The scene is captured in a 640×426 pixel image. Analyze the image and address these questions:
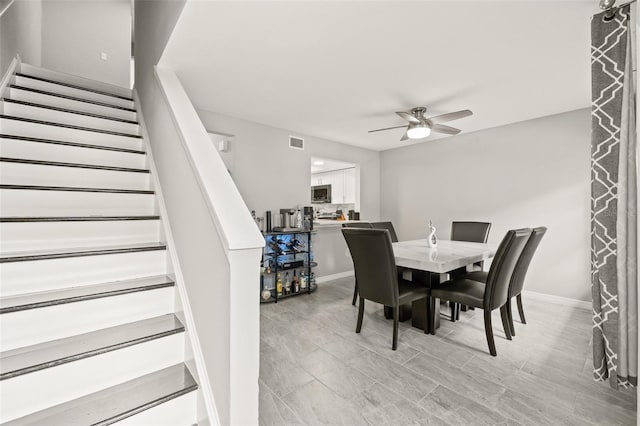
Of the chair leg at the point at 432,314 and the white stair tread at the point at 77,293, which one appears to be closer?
the white stair tread at the point at 77,293

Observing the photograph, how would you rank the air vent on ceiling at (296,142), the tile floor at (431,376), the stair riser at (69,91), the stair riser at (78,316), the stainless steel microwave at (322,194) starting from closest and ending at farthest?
the stair riser at (78,316)
the tile floor at (431,376)
the stair riser at (69,91)
the air vent on ceiling at (296,142)
the stainless steel microwave at (322,194)

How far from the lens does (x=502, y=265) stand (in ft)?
7.13

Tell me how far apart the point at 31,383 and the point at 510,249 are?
2.92m

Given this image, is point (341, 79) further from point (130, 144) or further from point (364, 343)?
point (364, 343)

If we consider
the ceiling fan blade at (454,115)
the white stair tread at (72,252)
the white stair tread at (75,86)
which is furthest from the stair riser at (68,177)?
the ceiling fan blade at (454,115)

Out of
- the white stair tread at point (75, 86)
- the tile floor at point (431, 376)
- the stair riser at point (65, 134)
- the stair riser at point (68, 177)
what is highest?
the white stair tread at point (75, 86)

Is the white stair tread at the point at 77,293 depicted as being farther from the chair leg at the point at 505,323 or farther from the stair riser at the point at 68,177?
the chair leg at the point at 505,323

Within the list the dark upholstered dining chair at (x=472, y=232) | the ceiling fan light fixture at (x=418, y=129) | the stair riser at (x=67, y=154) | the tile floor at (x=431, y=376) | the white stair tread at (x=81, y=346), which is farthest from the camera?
the dark upholstered dining chair at (x=472, y=232)

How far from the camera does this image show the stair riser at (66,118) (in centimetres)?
218

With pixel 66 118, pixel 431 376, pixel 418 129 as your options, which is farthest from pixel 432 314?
pixel 66 118

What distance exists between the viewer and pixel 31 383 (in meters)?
1.16

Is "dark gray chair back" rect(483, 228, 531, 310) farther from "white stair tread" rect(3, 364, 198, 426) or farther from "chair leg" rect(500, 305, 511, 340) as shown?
"white stair tread" rect(3, 364, 198, 426)

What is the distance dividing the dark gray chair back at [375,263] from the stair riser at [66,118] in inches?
93.4

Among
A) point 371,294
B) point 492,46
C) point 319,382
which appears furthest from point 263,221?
point 492,46
